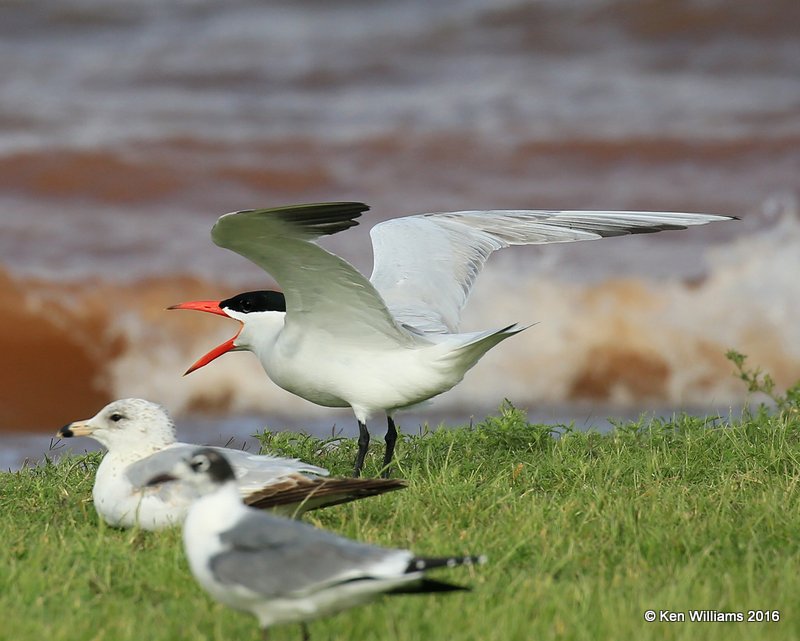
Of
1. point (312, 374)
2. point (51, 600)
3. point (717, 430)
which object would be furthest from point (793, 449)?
point (51, 600)

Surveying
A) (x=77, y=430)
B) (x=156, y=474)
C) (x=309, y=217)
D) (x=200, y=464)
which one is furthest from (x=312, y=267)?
(x=200, y=464)

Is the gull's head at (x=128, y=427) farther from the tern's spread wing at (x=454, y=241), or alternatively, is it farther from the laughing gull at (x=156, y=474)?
the tern's spread wing at (x=454, y=241)

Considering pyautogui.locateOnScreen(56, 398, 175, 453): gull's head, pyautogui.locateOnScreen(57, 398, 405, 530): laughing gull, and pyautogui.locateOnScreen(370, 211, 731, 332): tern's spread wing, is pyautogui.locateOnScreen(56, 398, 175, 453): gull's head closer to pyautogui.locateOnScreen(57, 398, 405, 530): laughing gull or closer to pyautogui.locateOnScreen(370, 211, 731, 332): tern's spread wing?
pyautogui.locateOnScreen(57, 398, 405, 530): laughing gull

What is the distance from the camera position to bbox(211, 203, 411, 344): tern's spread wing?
598 cm

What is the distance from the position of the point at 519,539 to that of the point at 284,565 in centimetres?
181

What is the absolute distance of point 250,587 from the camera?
3.76 metres

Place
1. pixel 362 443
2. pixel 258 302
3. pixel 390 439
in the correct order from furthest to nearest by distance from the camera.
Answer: pixel 258 302, pixel 390 439, pixel 362 443

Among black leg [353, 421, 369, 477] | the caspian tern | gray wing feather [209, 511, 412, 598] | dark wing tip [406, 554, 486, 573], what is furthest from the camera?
black leg [353, 421, 369, 477]

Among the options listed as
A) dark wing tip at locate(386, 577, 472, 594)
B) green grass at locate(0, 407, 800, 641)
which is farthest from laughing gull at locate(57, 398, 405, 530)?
dark wing tip at locate(386, 577, 472, 594)

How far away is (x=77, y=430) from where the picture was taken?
19.8 ft

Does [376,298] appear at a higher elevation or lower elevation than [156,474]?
higher

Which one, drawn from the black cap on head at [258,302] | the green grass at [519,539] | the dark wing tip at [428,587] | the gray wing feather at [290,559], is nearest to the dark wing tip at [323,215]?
the green grass at [519,539]

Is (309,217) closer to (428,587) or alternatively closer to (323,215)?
(323,215)

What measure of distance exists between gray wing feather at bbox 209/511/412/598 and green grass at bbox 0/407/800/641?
1.49ft
